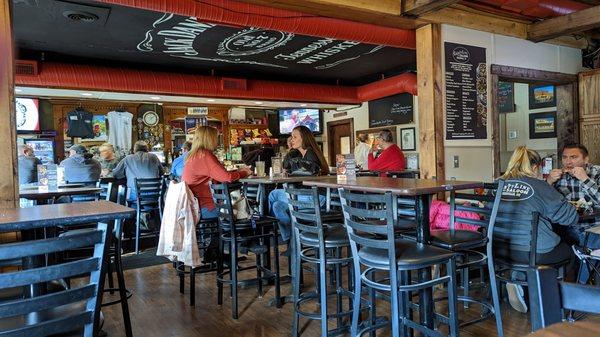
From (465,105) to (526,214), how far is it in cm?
198

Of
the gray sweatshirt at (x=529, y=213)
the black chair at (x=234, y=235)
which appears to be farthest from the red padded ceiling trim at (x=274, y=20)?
the gray sweatshirt at (x=529, y=213)

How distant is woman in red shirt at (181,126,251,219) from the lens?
3.42 metres

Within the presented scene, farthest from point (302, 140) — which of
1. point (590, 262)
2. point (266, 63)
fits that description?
point (266, 63)

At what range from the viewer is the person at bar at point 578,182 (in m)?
3.14

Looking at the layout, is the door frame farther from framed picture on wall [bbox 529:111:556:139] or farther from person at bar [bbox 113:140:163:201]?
person at bar [bbox 113:140:163:201]

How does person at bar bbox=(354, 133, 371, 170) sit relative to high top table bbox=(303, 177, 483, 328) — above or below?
above

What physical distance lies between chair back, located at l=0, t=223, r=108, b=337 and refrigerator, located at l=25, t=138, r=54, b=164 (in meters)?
7.25

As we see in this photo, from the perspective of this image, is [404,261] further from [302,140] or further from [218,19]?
[218,19]

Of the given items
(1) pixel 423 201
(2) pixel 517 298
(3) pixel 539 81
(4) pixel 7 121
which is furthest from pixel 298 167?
(3) pixel 539 81

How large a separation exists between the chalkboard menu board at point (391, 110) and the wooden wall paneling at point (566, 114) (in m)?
2.68

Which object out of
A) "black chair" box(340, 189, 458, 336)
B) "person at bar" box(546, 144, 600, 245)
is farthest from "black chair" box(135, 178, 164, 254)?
"person at bar" box(546, 144, 600, 245)

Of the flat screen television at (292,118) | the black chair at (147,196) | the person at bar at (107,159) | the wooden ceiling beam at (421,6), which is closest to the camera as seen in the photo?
the wooden ceiling beam at (421,6)

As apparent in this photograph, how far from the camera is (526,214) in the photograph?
261 cm

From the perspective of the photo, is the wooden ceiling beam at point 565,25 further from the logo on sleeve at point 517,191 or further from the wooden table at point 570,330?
the wooden table at point 570,330
